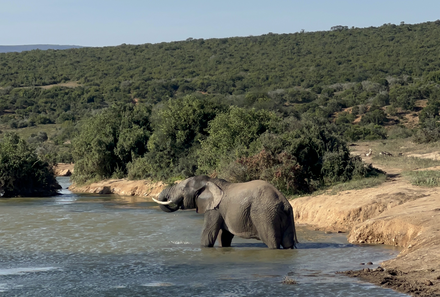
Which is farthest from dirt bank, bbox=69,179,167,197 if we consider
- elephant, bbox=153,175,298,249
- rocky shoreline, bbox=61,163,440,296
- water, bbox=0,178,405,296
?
elephant, bbox=153,175,298,249

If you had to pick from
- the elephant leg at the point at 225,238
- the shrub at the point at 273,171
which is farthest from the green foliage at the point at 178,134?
the elephant leg at the point at 225,238

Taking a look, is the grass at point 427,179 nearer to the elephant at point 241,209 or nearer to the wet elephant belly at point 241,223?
the elephant at point 241,209

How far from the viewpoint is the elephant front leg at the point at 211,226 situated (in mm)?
13242

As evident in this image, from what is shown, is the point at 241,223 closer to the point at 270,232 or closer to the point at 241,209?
the point at 241,209

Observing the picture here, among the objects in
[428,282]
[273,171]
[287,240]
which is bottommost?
[287,240]

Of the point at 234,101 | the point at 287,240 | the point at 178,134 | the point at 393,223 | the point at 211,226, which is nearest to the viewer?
the point at 287,240

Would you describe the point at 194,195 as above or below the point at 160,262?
above

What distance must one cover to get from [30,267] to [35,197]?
61.6 feet

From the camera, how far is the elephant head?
1341 cm

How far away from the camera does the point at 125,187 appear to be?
32.4 meters

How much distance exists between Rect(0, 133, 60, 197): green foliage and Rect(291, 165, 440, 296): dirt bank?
54.5 feet

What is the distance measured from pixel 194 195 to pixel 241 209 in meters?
1.35

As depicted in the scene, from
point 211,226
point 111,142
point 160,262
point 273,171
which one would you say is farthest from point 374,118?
point 160,262

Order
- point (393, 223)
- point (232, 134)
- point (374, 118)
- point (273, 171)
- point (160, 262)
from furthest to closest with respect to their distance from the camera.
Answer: point (374, 118)
point (232, 134)
point (273, 171)
point (393, 223)
point (160, 262)
